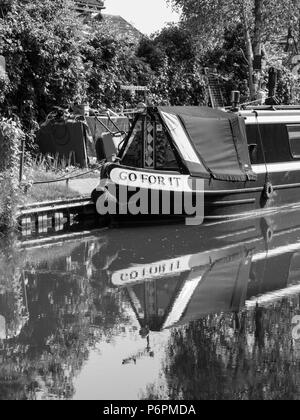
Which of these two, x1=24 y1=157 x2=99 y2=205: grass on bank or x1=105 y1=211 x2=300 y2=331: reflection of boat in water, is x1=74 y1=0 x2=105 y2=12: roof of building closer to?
x1=24 y1=157 x2=99 y2=205: grass on bank

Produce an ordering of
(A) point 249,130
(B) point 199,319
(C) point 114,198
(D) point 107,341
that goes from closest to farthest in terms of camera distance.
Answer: (D) point 107,341
(B) point 199,319
(C) point 114,198
(A) point 249,130

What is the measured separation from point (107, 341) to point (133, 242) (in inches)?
203

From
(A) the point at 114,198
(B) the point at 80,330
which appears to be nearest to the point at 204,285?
(B) the point at 80,330

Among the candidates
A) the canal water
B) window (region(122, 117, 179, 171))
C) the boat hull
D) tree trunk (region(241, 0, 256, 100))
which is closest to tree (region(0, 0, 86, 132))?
window (region(122, 117, 179, 171))

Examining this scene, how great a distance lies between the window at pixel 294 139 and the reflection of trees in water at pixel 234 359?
7.84 m

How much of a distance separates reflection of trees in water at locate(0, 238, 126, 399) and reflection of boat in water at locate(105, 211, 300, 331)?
17.0 inches

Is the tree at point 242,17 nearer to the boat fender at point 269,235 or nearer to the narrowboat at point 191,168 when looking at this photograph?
the narrowboat at point 191,168

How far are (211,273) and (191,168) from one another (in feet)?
10.8

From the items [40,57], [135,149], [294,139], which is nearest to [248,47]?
[294,139]

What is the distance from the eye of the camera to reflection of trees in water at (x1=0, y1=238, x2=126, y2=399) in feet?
22.5

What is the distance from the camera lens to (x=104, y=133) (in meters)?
16.5

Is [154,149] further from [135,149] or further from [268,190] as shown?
[268,190]

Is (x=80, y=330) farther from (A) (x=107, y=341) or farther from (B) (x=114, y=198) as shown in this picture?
(B) (x=114, y=198)

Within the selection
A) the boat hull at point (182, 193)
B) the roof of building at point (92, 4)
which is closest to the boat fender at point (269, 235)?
the boat hull at point (182, 193)
